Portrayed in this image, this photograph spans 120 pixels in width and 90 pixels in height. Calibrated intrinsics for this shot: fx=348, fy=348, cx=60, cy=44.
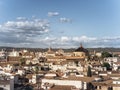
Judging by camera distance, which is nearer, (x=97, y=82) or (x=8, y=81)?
(x=8, y=81)

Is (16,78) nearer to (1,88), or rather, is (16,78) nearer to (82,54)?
(1,88)

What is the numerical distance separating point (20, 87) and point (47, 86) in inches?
68.3

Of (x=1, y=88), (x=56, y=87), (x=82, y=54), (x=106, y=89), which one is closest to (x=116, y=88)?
(x=106, y=89)

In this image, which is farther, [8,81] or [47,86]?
[47,86]

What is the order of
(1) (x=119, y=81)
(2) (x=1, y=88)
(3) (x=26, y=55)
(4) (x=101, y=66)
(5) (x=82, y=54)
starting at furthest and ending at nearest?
(3) (x=26, y=55)
(5) (x=82, y=54)
(4) (x=101, y=66)
(1) (x=119, y=81)
(2) (x=1, y=88)

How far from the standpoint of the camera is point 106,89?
2306cm

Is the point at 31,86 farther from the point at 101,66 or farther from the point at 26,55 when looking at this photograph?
the point at 26,55

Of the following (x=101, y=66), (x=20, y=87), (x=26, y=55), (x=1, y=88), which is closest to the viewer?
(x=1, y=88)

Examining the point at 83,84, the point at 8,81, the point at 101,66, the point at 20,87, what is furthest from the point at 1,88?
the point at 101,66

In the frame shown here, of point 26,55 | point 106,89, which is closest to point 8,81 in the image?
point 106,89

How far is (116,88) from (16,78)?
24.5 ft

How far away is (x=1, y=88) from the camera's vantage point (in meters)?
19.5

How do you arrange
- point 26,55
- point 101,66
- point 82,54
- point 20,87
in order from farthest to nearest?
1. point 26,55
2. point 82,54
3. point 101,66
4. point 20,87

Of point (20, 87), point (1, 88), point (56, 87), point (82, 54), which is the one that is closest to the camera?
point (1, 88)
